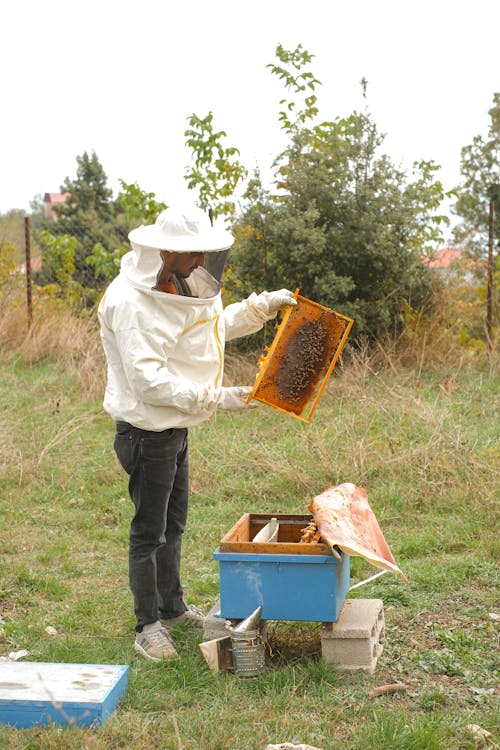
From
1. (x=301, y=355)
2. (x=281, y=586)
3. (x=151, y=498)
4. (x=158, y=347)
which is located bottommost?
(x=281, y=586)

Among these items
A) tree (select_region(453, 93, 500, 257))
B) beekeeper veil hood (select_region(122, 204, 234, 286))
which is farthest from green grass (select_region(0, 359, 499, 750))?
tree (select_region(453, 93, 500, 257))

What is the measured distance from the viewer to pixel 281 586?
11.1ft

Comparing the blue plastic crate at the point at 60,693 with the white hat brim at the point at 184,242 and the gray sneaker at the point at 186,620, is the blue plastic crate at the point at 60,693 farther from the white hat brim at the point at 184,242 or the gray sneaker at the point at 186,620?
the white hat brim at the point at 184,242

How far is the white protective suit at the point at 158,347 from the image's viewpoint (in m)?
3.31

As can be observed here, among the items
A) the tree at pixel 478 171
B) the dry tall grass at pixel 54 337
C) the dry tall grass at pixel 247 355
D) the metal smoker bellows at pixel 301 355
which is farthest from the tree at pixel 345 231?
the tree at pixel 478 171

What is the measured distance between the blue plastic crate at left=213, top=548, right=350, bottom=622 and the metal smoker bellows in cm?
76

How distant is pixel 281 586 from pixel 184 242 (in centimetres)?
138

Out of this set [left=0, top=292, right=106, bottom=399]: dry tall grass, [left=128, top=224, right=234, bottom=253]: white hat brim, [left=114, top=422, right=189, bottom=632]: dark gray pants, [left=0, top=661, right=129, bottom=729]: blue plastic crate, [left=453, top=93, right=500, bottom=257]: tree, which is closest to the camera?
[left=0, top=661, right=129, bottom=729]: blue plastic crate

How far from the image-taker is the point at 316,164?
9.28 metres

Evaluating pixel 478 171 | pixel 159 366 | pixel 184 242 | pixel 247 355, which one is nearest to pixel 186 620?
pixel 159 366

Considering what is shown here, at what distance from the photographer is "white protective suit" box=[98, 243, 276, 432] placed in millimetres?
3311

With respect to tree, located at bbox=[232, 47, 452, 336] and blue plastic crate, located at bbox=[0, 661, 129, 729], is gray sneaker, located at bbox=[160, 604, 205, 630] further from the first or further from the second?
tree, located at bbox=[232, 47, 452, 336]

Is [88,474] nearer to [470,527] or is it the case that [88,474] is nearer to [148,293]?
[470,527]

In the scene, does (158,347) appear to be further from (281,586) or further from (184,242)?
(281,586)
